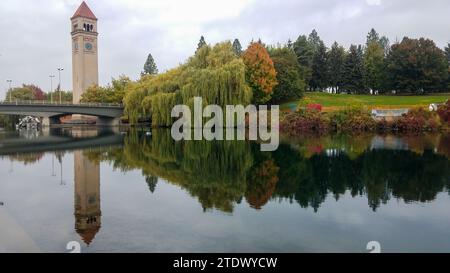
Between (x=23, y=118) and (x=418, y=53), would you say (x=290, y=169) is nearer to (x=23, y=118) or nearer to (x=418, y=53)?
(x=418, y=53)

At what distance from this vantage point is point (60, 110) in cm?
5703

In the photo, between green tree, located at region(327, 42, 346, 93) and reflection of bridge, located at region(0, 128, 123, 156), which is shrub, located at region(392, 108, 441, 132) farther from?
reflection of bridge, located at region(0, 128, 123, 156)

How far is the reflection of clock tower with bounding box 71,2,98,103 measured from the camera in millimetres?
81562

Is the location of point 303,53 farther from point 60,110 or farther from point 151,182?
point 151,182

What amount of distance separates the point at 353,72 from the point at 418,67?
1046 cm

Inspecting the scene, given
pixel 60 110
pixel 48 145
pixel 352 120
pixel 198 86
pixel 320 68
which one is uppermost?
pixel 320 68

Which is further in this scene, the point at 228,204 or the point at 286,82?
the point at 286,82

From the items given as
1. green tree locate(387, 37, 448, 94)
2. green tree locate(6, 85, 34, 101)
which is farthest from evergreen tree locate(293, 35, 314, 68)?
green tree locate(6, 85, 34, 101)

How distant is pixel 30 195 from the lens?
516 inches

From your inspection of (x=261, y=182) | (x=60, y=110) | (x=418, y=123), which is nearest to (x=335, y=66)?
(x=418, y=123)

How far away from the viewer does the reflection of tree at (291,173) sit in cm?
1271

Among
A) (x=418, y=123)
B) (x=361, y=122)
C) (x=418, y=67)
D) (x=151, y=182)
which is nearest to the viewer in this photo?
(x=151, y=182)

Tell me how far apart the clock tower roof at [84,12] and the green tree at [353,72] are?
5259 cm

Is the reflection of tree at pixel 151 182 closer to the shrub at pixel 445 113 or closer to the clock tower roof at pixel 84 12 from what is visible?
the shrub at pixel 445 113
